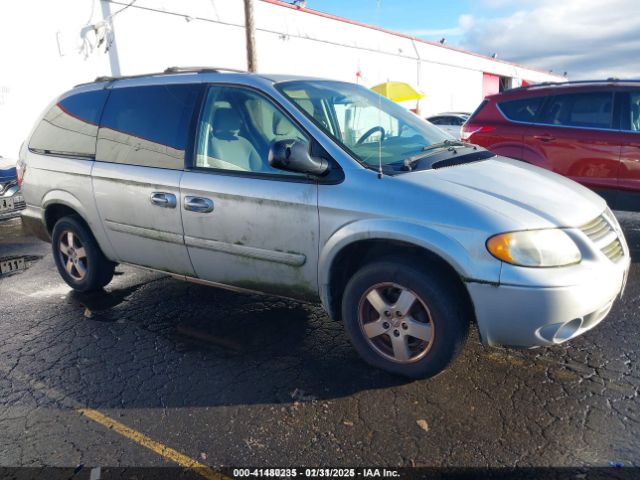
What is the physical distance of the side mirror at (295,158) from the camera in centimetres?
306

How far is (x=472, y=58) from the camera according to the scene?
35.0 m

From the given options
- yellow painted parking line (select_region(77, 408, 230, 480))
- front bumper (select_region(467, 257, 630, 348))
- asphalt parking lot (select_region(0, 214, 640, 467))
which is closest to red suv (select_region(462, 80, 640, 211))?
asphalt parking lot (select_region(0, 214, 640, 467))

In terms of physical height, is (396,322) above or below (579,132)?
below

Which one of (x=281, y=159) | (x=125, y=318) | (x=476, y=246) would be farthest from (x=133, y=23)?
(x=476, y=246)

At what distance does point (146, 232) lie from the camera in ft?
13.1

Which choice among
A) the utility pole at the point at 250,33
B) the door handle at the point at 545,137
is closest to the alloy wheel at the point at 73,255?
the door handle at the point at 545,137

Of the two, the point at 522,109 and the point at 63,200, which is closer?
the point at 63,200

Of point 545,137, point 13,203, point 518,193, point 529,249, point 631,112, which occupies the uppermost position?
point 631,112

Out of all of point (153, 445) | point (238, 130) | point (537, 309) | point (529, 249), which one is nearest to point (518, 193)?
point (529, 249)

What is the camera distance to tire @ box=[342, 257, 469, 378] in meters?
2.89

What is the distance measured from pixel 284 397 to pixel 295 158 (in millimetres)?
1390

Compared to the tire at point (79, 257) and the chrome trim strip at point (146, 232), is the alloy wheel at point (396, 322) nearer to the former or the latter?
the chrome trim strip at point (146, 232)

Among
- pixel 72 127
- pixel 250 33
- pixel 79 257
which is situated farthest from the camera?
pixel 250 33

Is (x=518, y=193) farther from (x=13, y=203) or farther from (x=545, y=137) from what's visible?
(x=13, y=203)
